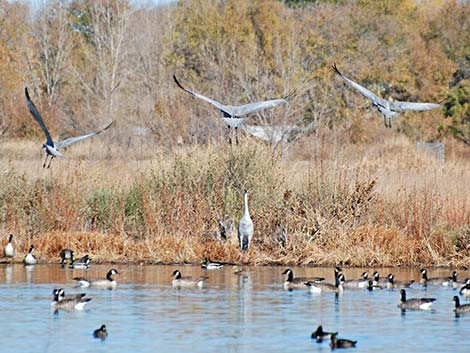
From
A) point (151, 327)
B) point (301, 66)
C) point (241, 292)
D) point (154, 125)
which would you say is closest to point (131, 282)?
point (241, 292)

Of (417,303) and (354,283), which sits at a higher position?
(354,283)

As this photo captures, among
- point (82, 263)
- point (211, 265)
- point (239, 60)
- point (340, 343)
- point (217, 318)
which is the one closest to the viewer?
point (340, 343)

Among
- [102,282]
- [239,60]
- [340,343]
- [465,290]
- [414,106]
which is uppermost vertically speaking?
[239,60]

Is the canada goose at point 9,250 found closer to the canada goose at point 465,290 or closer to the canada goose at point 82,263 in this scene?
the canada goose at point 82,263

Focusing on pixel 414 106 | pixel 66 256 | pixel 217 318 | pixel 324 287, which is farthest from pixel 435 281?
pixel 66 256

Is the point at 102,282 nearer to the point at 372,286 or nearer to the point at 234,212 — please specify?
the point at 372,286

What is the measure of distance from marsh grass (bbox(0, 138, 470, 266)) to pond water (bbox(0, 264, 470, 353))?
4.84 ft

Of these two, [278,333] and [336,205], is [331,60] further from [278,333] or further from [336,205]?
[278,333]

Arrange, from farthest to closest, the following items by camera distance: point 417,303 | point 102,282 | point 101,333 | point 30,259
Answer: point 30,259 → point 102,282 → point 417,303 → point 101,333

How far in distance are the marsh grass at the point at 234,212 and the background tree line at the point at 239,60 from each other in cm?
1601

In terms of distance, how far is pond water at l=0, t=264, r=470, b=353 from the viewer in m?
11.3

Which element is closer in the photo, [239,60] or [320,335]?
[320,335]

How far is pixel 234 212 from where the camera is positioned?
20.4m

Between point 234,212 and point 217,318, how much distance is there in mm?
7441
